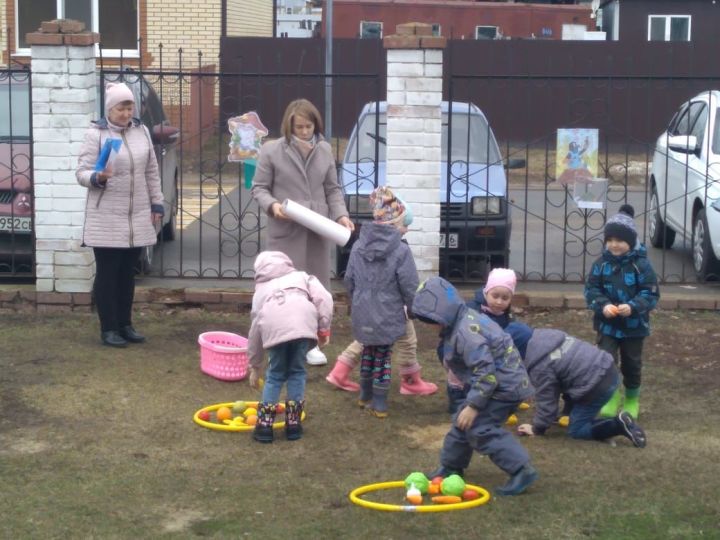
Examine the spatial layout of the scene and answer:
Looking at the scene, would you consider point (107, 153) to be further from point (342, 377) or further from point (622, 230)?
point (622, 230)

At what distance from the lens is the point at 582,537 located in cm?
502

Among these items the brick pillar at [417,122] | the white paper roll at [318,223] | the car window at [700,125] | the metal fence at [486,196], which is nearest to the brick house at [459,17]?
the metal fence at [486,196]

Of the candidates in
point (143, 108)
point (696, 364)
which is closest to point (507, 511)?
point (696, 364)

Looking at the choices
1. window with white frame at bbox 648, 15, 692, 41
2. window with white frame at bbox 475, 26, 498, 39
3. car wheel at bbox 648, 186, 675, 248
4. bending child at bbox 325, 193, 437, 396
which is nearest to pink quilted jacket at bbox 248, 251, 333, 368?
bending child at bbox 325, 193, 437, 396

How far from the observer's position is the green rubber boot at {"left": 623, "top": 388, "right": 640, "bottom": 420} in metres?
6.85

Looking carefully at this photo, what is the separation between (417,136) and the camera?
30.3ft

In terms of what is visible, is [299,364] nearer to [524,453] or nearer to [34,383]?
[524,453]

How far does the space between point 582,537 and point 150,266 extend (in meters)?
6.22

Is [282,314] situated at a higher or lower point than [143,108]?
lower

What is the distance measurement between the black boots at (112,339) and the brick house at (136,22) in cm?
1356

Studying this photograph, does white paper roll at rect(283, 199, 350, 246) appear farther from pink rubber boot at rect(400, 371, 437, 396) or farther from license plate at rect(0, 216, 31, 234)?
license plate at rect(0, 216, 31, 234)

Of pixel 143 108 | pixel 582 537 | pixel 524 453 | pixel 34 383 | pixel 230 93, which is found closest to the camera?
Answer: pixel 582 537

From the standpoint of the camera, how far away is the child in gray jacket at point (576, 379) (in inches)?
245

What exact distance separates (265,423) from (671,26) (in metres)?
26.6
